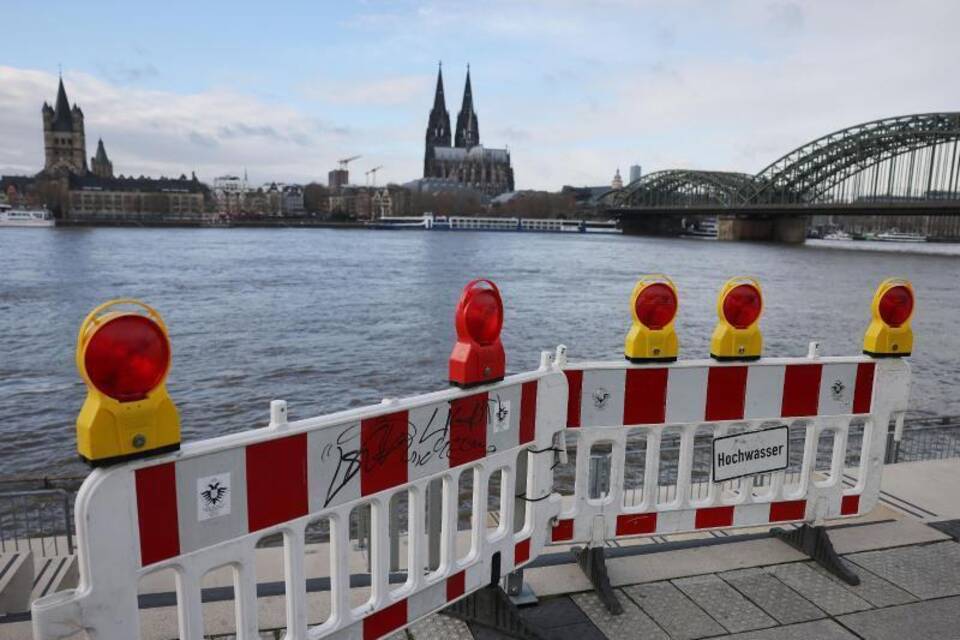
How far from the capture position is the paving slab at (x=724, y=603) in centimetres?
358

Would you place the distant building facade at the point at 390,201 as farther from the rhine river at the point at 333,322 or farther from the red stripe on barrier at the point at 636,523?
the red stripe on barrier at the point at 636,523

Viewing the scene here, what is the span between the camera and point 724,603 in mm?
3768

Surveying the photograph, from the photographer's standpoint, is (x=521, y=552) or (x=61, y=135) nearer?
(x=521, y=552)

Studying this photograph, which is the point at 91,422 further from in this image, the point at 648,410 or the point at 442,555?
the point at 648,410

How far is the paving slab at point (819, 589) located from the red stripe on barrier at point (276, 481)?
2.81m

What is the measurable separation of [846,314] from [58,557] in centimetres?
3243

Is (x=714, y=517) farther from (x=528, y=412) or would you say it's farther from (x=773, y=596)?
(x=528, y=412)

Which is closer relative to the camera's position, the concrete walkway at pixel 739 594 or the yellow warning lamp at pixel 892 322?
the concrete walkway at pixel 739 594

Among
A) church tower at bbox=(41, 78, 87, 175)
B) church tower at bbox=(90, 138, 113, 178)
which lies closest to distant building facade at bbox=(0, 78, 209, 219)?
church tower at bbox=(41, 78, 87, 175)

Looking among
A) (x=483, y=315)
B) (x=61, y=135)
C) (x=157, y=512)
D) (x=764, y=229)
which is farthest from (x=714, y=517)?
(x=61, y=135)

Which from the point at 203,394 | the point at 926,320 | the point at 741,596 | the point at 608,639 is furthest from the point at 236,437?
the point at 926,320

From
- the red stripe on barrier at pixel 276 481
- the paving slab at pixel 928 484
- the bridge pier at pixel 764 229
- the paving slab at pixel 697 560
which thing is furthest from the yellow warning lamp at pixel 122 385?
the bridge pier at pixel 764 229

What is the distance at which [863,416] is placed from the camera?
4.25 metres

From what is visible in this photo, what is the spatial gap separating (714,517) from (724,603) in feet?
1.55
